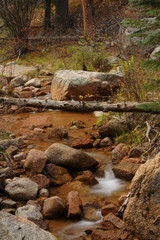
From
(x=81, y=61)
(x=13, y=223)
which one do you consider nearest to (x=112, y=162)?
(x=13, y=223)

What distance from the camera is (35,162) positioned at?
4844mm

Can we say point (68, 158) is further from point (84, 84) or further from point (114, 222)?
point (84, 84)

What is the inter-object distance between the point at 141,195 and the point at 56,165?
6.89 ft

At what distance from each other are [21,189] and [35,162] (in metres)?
0.75

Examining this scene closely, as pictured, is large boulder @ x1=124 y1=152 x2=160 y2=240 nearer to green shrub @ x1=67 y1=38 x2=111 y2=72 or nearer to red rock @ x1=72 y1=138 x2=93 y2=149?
red rock @ x1=72 y1=138 x2=93 y2=149

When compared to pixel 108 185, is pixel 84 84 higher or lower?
higher

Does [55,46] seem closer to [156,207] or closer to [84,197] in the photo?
[84,197]

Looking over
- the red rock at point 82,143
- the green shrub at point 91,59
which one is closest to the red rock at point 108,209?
the red rock at point 82,143

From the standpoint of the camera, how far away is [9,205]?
3.92 m

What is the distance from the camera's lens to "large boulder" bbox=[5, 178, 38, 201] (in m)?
4.14

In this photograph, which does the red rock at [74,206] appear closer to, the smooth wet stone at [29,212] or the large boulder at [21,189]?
the smooth wet stone at [29,212]

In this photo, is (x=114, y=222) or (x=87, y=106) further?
(x=87, y=106)

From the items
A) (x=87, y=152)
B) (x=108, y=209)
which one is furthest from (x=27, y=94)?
(x=108, y=209)

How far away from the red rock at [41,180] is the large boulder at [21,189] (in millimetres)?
228
